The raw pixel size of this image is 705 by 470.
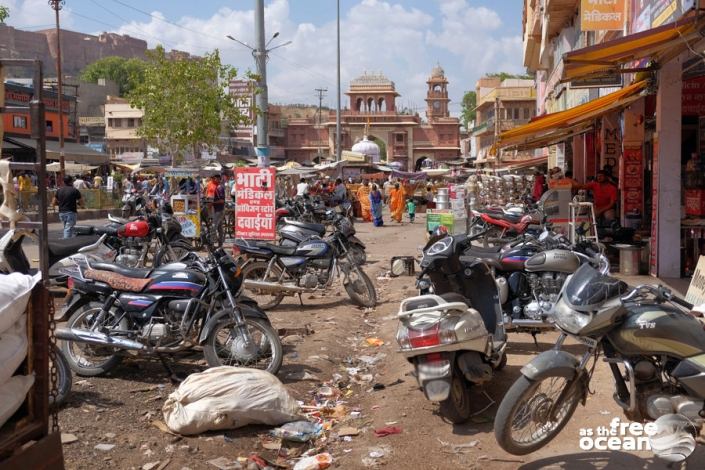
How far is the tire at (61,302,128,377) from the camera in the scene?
5730mm

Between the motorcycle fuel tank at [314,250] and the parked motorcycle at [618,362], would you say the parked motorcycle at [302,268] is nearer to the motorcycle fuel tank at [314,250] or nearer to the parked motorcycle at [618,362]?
the motorcycle fuel tank at [314,250]

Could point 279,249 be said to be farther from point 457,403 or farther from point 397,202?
point 397,202

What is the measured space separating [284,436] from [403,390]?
50.6 inches

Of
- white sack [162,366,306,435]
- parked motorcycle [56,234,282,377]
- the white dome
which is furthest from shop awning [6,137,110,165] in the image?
white sack [162,366,306,435]

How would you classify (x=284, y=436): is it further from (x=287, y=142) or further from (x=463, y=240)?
(x=287, y=142)

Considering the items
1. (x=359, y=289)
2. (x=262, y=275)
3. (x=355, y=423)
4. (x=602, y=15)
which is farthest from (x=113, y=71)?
(x=355, y=423)

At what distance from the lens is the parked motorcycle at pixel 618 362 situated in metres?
3.59

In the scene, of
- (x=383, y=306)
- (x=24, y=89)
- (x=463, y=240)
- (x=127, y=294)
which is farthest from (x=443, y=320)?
(x=24, y=89)

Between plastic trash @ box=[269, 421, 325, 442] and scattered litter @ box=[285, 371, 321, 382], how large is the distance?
1132 millimetres

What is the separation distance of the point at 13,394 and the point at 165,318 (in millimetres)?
2852

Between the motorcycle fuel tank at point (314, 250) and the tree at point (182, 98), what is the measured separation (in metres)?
16.6

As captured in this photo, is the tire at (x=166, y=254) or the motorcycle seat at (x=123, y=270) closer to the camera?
the motorcycle seat at (x=123, y=270)

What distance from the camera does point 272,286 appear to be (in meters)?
8.66

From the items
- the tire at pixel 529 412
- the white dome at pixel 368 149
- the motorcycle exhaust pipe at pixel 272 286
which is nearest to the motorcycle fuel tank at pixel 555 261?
the tire at pixel 529 412
